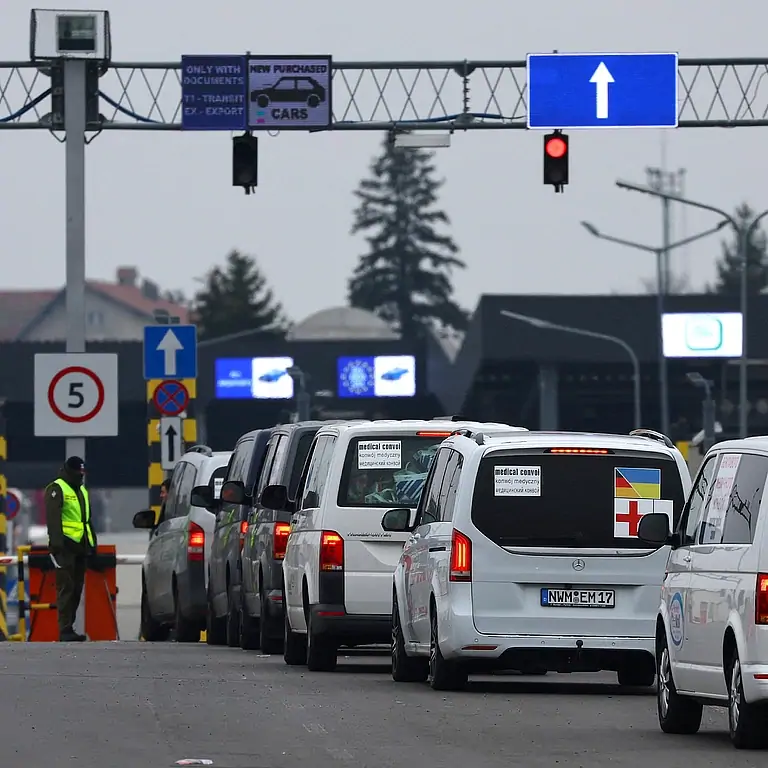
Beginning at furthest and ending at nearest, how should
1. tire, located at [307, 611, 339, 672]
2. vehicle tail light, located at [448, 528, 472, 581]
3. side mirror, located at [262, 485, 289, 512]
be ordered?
1. side mirror, located at [262, 485, 289, 512]
2. tire, located at [307, 611, 339, 672]
3. vehicle tail light, located at [448, 528, 472, 581]

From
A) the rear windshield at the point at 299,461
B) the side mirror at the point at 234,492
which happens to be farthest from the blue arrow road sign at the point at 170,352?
the rear windshield at the point at 299,461

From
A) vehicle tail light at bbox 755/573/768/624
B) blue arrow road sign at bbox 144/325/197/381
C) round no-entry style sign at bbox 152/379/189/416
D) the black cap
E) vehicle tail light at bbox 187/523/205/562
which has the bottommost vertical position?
vehicle tail light at bbox 187/523/205/562

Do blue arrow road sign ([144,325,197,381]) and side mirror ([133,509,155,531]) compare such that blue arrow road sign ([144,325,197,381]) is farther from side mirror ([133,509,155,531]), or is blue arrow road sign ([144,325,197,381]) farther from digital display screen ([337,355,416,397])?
digital display screen ([337,355,416,397])

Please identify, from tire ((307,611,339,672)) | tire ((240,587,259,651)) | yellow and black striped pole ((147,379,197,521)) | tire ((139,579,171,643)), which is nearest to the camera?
tire ((307,611,339,672))

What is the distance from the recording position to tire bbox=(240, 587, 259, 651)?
72.7 feet

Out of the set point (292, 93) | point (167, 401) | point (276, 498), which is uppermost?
point (292, 93)

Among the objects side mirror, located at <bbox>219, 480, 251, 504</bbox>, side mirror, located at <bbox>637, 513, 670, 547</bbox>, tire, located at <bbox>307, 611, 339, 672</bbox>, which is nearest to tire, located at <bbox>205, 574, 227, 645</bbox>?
side mirror, located at <bbox>219, 480, 251, 504</bbox>

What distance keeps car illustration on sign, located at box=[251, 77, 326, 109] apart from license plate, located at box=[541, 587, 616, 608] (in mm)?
15586

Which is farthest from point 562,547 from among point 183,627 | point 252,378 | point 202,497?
point 252,378

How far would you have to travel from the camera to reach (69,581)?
2695 cm

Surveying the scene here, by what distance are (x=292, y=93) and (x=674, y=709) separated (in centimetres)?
1845

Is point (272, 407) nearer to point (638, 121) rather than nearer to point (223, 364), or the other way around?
point (223, 364)

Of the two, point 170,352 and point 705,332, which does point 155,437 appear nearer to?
point 170,352

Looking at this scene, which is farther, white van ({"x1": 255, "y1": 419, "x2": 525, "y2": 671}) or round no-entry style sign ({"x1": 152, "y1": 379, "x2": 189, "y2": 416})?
round no-entry style sign ({"x1": 152, "y1": 379, "x2": 189, "y2": 416})
